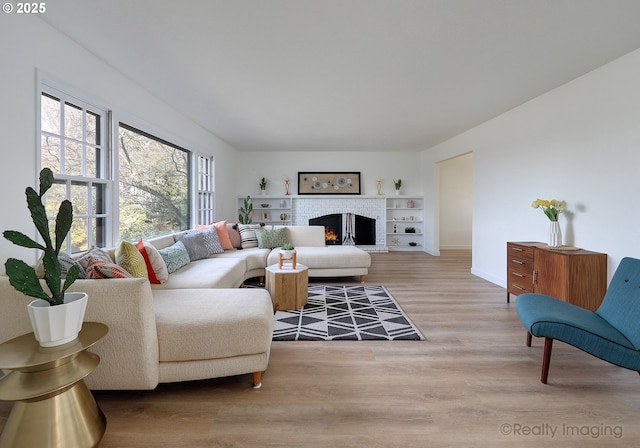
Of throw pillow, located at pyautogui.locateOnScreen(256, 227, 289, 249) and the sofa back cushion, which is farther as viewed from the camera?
the sofa back cushion

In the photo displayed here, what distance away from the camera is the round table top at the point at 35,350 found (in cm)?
131

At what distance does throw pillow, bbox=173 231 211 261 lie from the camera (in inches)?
161

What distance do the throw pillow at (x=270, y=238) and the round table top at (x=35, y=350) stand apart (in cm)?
366

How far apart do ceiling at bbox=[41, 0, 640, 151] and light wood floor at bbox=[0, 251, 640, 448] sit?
2.45 meters

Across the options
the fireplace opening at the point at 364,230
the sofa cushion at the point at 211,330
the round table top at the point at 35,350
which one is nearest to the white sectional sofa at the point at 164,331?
the sofa cushion at the point at 211,330

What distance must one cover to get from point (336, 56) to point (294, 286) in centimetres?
233

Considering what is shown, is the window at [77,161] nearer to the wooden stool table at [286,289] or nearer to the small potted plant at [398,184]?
the wooden stool table at [286,289]

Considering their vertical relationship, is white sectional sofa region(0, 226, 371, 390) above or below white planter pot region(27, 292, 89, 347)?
below

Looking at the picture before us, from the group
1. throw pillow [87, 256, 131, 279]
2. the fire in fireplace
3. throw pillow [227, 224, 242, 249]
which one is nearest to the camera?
throw pillow [87, 256, 131, 279]

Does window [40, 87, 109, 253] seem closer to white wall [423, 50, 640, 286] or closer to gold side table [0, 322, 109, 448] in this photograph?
gold side table [0, 322, 109, 448]

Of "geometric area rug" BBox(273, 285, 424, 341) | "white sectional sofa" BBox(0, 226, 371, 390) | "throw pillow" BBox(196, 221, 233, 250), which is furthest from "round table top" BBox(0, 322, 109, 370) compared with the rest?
"throw pillow" BBox(196, 221, 233, 250)

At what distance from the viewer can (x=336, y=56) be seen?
2771mm

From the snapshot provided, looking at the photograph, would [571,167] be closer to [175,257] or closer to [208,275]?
[208,275]

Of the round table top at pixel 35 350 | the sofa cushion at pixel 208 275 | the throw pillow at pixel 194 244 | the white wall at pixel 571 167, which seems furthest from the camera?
the throw pillow at pixel 194 244
